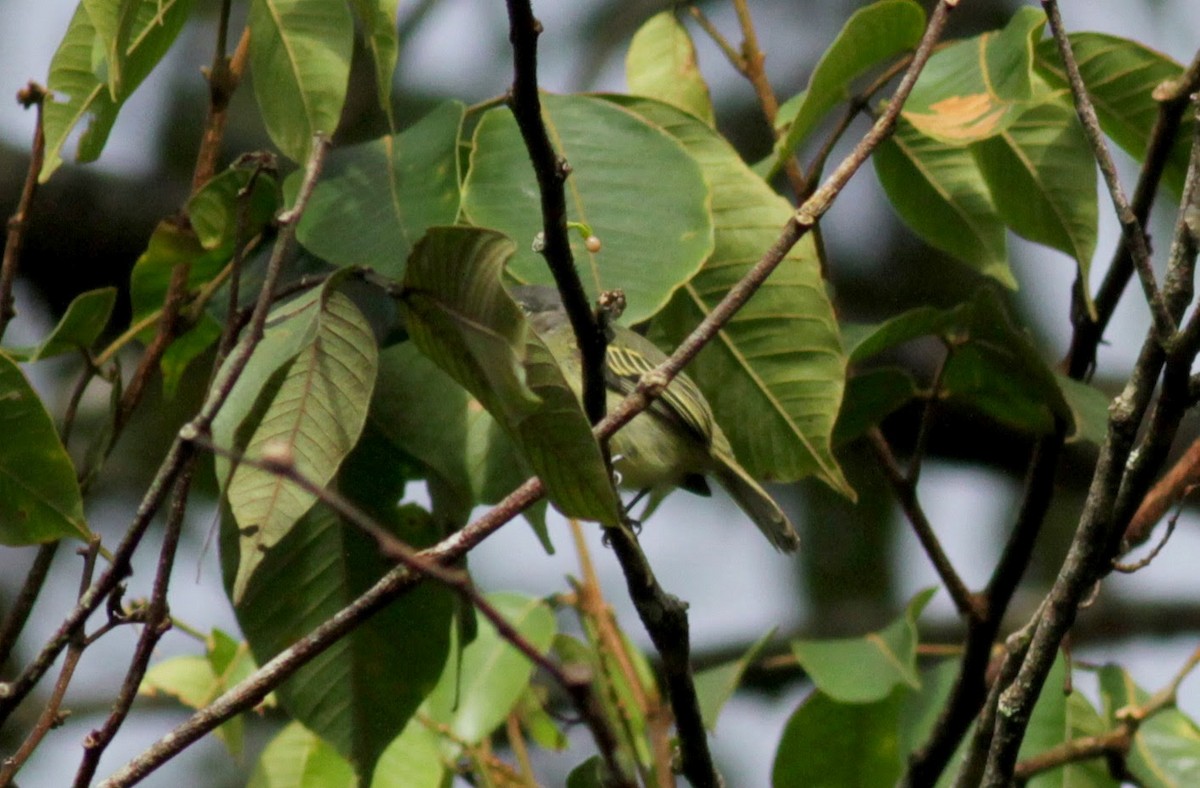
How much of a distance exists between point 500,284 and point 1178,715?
1.55 meters

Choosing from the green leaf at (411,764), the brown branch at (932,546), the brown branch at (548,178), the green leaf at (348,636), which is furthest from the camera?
the brown branch at (932,546)

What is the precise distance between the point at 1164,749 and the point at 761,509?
3.08 feet

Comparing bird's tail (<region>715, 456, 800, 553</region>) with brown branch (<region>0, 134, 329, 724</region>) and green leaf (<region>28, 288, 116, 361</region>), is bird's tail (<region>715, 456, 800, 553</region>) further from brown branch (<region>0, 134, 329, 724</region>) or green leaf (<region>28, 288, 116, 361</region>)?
brown branch (<region>0, 134, 329, 724</region>)

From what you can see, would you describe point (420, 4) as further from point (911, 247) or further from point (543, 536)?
point (543, 536)

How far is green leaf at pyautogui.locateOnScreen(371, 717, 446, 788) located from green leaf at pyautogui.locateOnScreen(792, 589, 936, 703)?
0.59 m

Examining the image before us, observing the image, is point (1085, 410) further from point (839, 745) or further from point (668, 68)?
point (668, 68)

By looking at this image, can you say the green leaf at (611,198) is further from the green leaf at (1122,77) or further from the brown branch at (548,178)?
the green leaf at (1122,77)

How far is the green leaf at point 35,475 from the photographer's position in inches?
65.6

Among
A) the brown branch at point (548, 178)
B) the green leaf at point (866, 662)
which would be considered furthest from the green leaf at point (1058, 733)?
the brown branch at point (548, 178)

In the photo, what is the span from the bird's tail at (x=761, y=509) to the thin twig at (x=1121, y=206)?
132 centimetres

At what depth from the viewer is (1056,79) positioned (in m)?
2.12

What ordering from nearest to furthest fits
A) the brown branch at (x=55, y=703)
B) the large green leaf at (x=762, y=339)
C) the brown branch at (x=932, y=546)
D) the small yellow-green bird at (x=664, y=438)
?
the brown branch at (x=55, y=703), the large green leaf at (x=762, y=339), the brown branch at (x=932, y=546), the small yellow-green bird at (x=664, y=438)

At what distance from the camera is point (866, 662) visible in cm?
232

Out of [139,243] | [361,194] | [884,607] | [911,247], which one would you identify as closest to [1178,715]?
[361,194]
